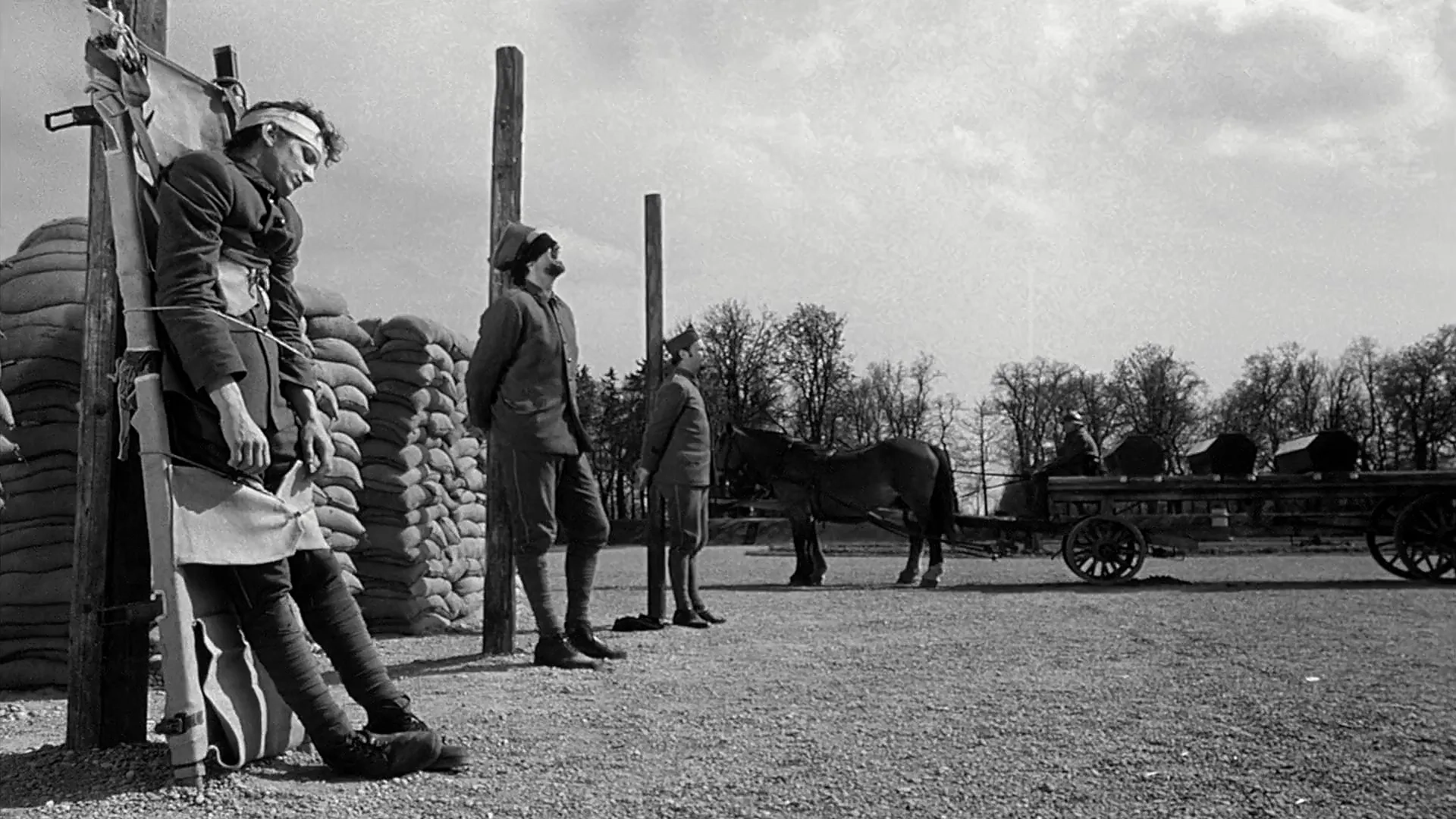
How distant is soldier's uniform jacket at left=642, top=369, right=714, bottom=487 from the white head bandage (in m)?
4.23

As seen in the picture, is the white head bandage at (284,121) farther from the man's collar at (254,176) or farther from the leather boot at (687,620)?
the leather boot at (687,620)

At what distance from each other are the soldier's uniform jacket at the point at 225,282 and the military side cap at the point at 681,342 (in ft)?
15.2

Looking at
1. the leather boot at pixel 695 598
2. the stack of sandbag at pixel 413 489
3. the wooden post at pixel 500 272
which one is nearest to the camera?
the wooden post at pixel 500 272

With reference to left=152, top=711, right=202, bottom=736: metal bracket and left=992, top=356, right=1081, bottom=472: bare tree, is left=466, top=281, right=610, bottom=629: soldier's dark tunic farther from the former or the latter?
left=992, top=356, right=1081, bottom=472: bare tree

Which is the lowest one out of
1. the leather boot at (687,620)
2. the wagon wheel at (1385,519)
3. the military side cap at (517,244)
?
the leather boot at (687,620)

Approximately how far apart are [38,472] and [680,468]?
358 cm

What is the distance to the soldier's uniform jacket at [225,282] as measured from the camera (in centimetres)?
295

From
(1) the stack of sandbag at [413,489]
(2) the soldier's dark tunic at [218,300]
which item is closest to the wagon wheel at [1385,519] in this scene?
(1) the stack of sandbag at [413,489]

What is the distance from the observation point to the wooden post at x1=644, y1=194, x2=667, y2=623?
793 centimetres

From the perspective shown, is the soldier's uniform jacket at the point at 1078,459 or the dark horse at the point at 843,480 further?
the soldier's uniform jacket at the point at 1078,459

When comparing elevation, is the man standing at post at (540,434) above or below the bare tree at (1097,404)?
below

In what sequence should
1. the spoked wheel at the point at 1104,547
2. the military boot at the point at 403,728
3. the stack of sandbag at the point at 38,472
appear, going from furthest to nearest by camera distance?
the spoked wheel at the point at 1104,547 → the stack of sandbag at the point at 38,472 → the military boot at the point at 403,728

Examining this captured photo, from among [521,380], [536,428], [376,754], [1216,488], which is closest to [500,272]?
[521,380]

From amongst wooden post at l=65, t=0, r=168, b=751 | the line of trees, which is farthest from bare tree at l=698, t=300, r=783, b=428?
wooden post at l=65, t=0, r=168, b=751
